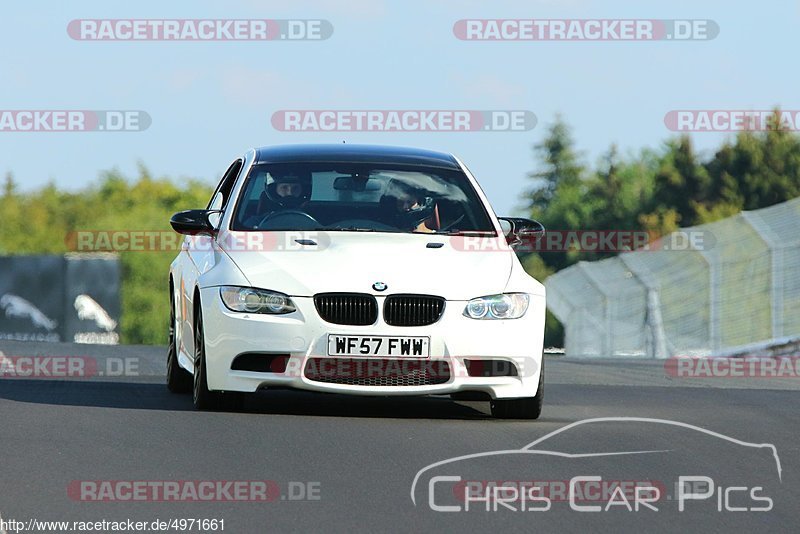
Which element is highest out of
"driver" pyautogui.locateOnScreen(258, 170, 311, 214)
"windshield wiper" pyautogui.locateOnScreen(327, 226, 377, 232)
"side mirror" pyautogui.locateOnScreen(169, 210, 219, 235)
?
"driver" pyautogui.locateOnScreen(258, 170, 311, 214)

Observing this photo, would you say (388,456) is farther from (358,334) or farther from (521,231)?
(521,231)

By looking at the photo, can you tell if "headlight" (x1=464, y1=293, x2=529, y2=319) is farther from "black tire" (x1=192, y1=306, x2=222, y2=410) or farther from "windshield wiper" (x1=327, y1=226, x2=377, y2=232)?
"black tire" (x1=192, y1=306, x2=222, y2=410)

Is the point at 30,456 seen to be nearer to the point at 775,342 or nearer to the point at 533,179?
the point at 775,342

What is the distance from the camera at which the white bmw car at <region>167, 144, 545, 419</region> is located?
9891 millimetres

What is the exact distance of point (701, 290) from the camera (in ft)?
82.1

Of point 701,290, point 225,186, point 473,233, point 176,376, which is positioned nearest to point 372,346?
point 473,233

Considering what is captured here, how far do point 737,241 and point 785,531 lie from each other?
1698 cm

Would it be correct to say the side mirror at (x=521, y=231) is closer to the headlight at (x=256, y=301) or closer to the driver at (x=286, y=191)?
the driver at (x=286, y=191)

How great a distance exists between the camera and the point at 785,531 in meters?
6.48

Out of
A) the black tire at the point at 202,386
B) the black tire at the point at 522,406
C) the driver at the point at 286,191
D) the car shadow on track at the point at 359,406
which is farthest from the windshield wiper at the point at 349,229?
the black tire at the point at 522,406

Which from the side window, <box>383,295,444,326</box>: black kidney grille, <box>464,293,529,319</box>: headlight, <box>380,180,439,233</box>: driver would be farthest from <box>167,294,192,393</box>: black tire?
<box>464,293,529,319</box>: headlight

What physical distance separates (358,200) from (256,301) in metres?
1.43

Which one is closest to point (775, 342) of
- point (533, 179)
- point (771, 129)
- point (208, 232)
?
point (208, 232)

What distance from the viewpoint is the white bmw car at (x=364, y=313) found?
9.89 metres
